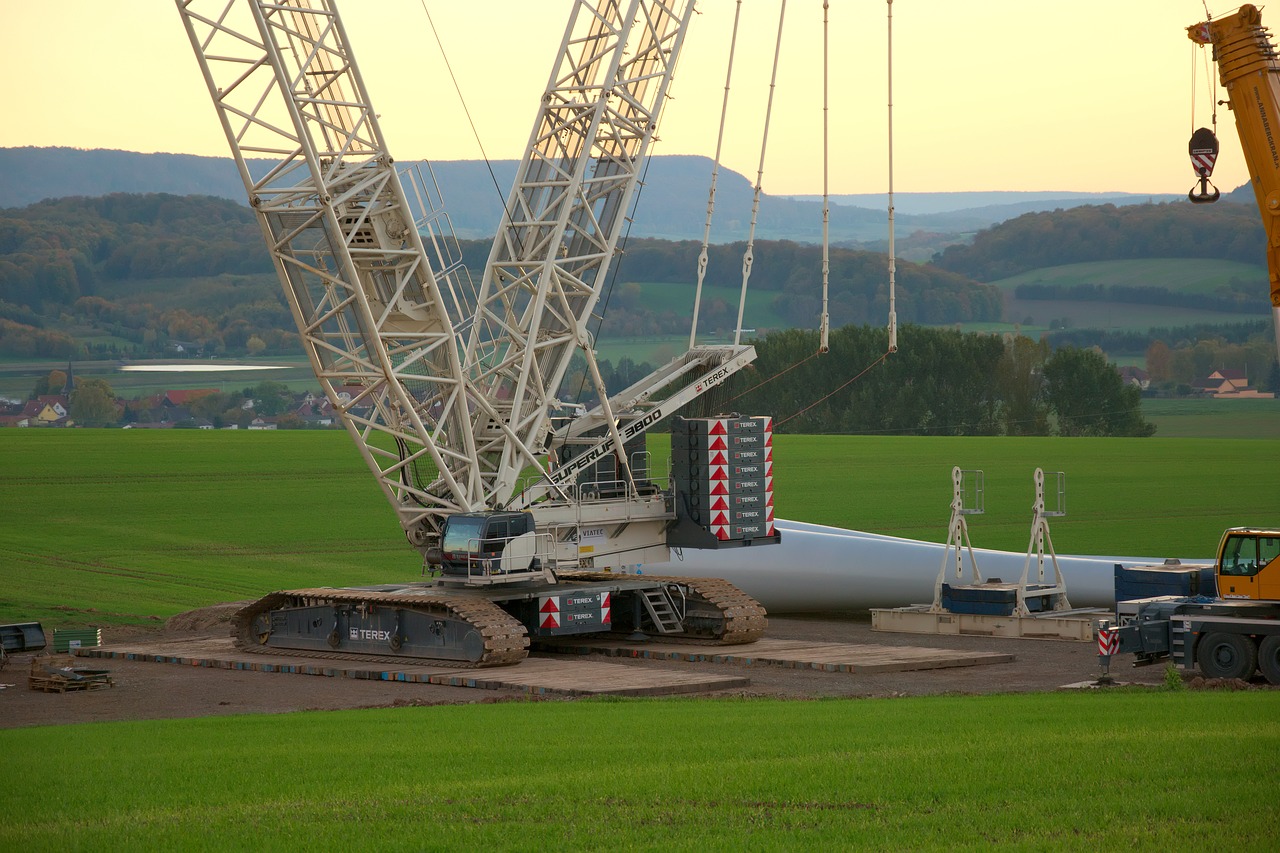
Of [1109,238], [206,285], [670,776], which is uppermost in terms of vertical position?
[1109,238]

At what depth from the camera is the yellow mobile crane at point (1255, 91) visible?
65.7ft

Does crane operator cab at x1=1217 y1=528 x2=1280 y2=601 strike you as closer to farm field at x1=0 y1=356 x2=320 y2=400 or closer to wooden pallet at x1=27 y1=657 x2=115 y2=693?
wooden pallet at x1=27 y1=657 x2=115 y2=693

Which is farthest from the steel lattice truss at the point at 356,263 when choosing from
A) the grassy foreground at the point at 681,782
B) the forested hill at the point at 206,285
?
the forested hill at the point at 206,285

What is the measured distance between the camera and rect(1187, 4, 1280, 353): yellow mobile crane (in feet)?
65.7

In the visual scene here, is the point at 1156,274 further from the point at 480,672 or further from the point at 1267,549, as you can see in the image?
the point at 480,672

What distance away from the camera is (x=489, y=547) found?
82.1 feet

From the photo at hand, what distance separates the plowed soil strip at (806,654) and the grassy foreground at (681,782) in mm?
6950

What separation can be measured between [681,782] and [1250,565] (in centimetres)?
1322

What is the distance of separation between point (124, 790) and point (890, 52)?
2070cm

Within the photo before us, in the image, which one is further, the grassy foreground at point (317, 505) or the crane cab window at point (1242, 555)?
the grassy foreground at point (317, 505)

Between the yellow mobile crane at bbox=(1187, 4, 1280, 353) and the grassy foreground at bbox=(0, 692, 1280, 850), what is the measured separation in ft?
23.3

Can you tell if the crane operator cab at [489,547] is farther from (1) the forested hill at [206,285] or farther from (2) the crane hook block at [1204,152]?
(1) the forested hill at [206,285]

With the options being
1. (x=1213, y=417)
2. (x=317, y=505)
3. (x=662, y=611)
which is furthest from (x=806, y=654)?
(x=1213, y=417)

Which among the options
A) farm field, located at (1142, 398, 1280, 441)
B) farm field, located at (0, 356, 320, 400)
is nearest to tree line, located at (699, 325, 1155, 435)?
farm field, located at (1142, 398, 1280, 441)
